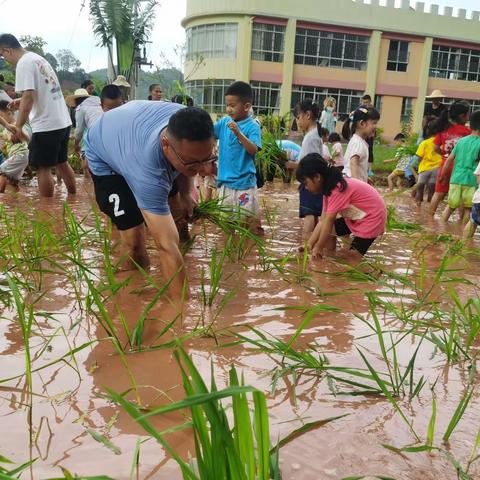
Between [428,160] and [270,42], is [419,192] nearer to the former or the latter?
[428,160]

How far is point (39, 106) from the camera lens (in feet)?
17.3

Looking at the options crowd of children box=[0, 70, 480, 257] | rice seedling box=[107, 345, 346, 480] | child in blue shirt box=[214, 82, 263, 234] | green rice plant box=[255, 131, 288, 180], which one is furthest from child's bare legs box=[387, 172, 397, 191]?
rice seedling box=[107, 345, 346, 480]

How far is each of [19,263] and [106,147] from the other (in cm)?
80

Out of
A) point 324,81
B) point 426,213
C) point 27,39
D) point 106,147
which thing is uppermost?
point 27,39

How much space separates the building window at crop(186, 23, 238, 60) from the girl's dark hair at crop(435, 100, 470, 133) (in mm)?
18519

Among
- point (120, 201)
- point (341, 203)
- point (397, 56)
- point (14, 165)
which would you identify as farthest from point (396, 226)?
point (397, 56)

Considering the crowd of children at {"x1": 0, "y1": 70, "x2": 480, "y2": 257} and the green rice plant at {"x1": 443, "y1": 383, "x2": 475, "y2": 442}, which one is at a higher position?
the crowd of children at {"x1": 0, "y1": 70, "x2": 480, "y2": 257}

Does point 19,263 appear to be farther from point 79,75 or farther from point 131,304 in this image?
point 79,75

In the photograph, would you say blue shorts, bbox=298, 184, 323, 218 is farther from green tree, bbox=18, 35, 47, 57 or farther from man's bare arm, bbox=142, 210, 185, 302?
green tree, bbox=18, 35, 47, 57

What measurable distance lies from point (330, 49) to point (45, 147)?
21.5 meters

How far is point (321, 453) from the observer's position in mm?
1381

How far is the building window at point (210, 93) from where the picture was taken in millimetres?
23641

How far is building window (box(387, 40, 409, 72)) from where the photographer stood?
24859 millimetres

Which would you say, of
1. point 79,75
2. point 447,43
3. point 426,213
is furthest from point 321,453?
point 79,75
